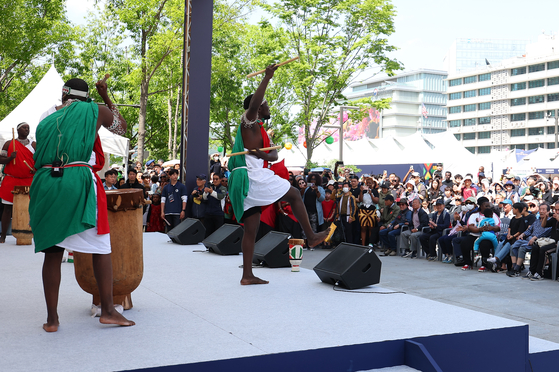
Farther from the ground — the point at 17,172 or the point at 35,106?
the point at 35,106

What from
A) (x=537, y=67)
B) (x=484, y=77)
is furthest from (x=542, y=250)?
(x=484, y=77)

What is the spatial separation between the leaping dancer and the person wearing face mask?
25.4ft

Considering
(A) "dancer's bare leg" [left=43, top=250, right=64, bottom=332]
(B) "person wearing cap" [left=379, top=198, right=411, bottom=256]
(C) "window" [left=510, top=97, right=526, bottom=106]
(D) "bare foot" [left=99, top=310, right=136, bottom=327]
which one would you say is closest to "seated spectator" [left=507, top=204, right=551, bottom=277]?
(B) "person wearing cap" [left=379, top=198, right=411, bottom=256]

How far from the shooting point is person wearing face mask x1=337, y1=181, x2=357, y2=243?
12.8 metres

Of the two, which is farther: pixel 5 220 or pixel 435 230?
pixel 435 230

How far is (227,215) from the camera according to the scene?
36.4 feet

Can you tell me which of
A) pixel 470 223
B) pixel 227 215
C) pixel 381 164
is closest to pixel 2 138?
pixel 227 215

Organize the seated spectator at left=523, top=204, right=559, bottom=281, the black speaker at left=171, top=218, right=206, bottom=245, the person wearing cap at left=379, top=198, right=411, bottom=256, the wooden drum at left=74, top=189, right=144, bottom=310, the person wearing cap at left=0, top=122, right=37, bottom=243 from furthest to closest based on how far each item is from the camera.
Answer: the person wearing cap at left=379, top=198, right=411, bottom=256 → the seated spectator at left=523, top=204, right=559, bottom=281 → the black speaker at left=171, top=218, right=206, bottom=245 → the person wearing cap at left=0, top=122, right=37, bottom=243 → the wooden drum at left=74, top=189, right=144, bottom=310

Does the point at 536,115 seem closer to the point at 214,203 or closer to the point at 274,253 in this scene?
the point at 214,203

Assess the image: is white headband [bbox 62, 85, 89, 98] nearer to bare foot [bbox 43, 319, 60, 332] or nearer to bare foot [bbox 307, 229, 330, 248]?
bare foot [bbox 43, 319, 60, 332]

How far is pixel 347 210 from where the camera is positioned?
41.9 ft

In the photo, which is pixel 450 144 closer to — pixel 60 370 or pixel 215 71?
pixel 215 71

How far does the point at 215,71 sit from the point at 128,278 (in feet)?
71.5

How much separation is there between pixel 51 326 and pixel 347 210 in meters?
9.86
